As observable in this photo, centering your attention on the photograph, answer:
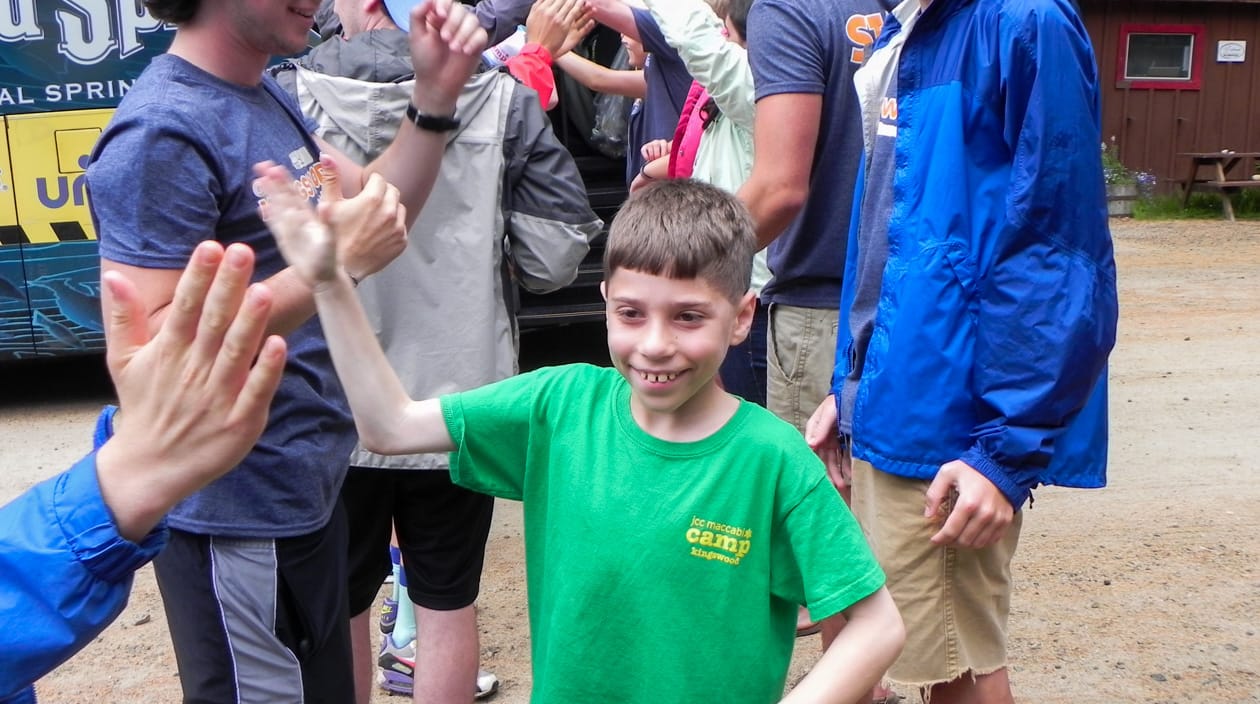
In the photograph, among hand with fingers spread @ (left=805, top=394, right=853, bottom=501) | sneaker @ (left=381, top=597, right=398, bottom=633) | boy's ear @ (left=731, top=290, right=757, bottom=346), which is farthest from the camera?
sneaker @ (left=381, top=597, right=398, bottom=633)

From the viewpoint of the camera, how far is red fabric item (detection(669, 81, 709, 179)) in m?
3.83

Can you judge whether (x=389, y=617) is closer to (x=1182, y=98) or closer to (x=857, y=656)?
(x=857, y=656)

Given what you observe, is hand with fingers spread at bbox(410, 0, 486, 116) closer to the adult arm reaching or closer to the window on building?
the adult arm reaching

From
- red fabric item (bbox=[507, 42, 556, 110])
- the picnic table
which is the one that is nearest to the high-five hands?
red fabric item (bbox=[507, 42, 556, 110])

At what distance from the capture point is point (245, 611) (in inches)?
87.7

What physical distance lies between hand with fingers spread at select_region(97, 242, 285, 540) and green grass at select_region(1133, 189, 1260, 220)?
17.7 m

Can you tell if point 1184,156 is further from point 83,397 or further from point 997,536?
point 997,536

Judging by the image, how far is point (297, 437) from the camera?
2268mm

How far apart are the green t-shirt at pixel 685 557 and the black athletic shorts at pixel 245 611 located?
1.81ft

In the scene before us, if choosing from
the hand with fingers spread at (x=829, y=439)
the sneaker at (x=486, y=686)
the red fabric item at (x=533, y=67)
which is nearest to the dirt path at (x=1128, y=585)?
the sneaker at (x=486, y=686)

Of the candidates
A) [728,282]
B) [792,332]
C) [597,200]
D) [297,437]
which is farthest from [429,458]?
[597,200]

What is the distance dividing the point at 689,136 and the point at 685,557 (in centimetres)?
223

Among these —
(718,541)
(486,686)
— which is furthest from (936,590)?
(486,686)

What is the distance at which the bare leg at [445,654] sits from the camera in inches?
123
